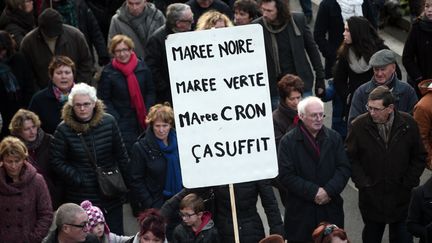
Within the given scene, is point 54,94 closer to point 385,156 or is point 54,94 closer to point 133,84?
point 133,84

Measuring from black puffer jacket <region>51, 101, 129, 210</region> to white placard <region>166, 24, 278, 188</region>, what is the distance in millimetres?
2720

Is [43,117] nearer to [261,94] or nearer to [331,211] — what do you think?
[331,211]

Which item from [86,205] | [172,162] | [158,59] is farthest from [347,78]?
[86,205]

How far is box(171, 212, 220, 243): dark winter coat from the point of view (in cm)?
1145

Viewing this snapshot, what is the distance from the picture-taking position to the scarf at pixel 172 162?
12.5 m

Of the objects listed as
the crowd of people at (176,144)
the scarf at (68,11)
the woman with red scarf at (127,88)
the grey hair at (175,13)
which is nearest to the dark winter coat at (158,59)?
the crowd of people at (176,144)

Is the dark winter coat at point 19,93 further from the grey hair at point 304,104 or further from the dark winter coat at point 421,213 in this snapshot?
the dark winter coat at point 421,213

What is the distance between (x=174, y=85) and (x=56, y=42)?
16.6ft

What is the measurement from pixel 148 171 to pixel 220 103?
2.72 meters

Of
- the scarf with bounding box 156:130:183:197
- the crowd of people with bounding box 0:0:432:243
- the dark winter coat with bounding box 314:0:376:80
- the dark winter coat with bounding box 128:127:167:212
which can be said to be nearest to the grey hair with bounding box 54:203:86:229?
the crowd of people with bounding box 0:0:432:243

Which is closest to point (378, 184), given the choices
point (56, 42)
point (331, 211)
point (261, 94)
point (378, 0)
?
point (331, 211)

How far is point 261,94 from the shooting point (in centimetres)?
1000

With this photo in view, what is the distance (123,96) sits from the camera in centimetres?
1402

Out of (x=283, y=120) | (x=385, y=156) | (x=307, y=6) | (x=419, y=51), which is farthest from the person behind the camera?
(x=307, y=6)
